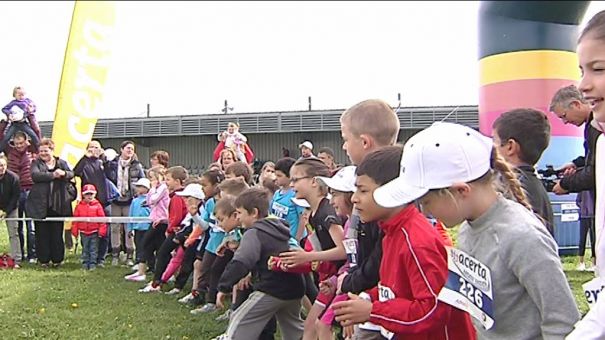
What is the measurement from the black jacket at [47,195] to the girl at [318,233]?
614cm

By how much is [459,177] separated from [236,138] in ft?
27.0

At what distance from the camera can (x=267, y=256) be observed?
175 inches

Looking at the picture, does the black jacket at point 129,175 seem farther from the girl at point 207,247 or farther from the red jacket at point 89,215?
the girl at point 207,247

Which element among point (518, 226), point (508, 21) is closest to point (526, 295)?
point (518, 226)

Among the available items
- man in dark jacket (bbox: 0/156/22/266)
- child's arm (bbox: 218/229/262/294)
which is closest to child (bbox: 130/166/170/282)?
man in dark jacket (bbox: 0/156/22/266)

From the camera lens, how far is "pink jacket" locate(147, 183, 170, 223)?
8266 mm

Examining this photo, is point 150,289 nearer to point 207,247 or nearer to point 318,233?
point 207,247

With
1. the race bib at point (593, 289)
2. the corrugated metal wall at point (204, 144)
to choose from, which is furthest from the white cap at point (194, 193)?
the corrugated metal wall at point (204, 144)

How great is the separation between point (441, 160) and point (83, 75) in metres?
10.9

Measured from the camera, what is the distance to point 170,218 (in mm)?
7730

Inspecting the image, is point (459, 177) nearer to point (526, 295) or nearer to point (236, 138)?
point (526, 295)

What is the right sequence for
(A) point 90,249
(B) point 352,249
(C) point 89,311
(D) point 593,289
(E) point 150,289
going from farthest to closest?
(A) point 90,249
(E) point 150,289
(C) point 89,311
(B) point 352,249
(D) point 593,289

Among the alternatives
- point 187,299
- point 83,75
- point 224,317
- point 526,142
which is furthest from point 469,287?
point 83,75

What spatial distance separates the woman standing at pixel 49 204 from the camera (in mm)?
9438
